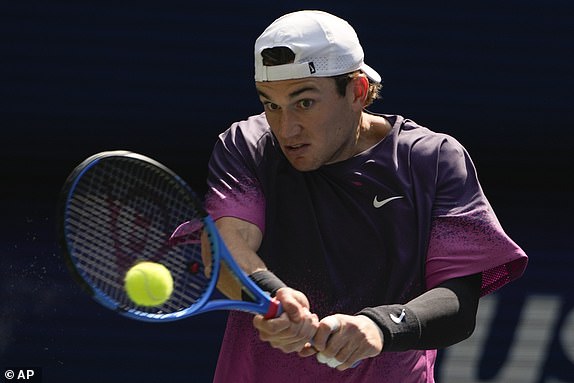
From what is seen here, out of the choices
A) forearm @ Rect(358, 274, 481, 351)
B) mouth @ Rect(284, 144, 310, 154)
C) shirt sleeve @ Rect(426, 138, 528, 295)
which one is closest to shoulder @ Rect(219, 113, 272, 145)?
mouth @ Rect(284, 144, 310, 154)

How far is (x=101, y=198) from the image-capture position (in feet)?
12.5

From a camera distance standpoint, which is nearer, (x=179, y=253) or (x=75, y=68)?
(x=179, y=253)

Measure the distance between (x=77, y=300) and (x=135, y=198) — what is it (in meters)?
2.08

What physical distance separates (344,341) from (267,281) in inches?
9.8

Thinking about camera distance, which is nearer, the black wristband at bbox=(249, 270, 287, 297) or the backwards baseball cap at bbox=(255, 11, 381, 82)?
the black wristband at bbox=(249, 270, 287, 297)

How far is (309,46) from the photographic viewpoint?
3635 mm

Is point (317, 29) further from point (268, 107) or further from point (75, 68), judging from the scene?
point (75, 68)

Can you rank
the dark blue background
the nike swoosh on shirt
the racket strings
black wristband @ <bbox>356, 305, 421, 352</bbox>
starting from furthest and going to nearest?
the dark blue background → the nike swoosh on shirt → the racket strings → black wristband @ <bbox>356, 305, 421, 352</bbox>

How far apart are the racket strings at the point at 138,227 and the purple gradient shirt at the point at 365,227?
0.39 feet

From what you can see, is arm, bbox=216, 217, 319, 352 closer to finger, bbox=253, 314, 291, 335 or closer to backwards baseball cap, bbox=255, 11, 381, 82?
finger, bbox=253, 314, 291, 335

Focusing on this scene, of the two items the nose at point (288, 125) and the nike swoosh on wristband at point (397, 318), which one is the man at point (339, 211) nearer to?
the nose at point (288, 125)

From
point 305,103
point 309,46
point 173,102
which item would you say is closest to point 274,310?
point 305,103

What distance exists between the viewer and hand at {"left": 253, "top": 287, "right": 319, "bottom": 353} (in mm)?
3275

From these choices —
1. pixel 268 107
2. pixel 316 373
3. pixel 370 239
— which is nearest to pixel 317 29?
pixel 268 107
